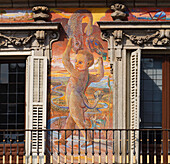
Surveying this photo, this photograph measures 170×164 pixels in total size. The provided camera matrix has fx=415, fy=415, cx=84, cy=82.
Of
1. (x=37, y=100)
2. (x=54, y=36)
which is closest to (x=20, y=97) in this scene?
(x=37, y=100)

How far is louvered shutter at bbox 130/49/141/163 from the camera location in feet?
29.1

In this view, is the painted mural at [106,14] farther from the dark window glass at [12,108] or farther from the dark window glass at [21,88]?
the dark window glass at [12,108]

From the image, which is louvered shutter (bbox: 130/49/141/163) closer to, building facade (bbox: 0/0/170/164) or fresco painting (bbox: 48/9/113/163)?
building facade (bbox: 0/0/170/164)

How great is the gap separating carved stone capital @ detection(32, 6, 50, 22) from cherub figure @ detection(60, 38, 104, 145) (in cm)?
78

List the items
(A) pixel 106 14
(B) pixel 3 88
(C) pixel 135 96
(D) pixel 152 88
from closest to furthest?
(C) pixel 135 96 < (A) pixel 106 14 < (D) pixel 152 88 < (B) pixel 3 88

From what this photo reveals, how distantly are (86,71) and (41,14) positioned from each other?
161 centimetres

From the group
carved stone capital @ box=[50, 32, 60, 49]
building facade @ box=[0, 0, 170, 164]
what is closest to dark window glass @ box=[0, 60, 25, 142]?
building facade @ box=[0, 0, 170, 164]

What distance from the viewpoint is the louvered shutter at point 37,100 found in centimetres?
904

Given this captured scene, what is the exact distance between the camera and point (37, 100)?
908 cm

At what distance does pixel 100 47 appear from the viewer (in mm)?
9289

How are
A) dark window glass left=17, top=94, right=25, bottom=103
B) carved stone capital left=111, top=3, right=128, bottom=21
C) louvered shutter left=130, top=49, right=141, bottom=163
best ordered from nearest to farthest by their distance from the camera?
louvered shutter left=130, top=49, right=141, bottom=163
carved stone capital left=111, top=3, right=128, bottom=21
dark window glass left=17, top=94, right=25, bottom=103

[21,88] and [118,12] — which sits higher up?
[118,12]

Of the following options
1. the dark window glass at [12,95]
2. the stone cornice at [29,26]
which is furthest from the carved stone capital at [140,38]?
the dark window glass at [12,95]

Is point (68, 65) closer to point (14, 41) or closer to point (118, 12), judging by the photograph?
point (14, 41)
